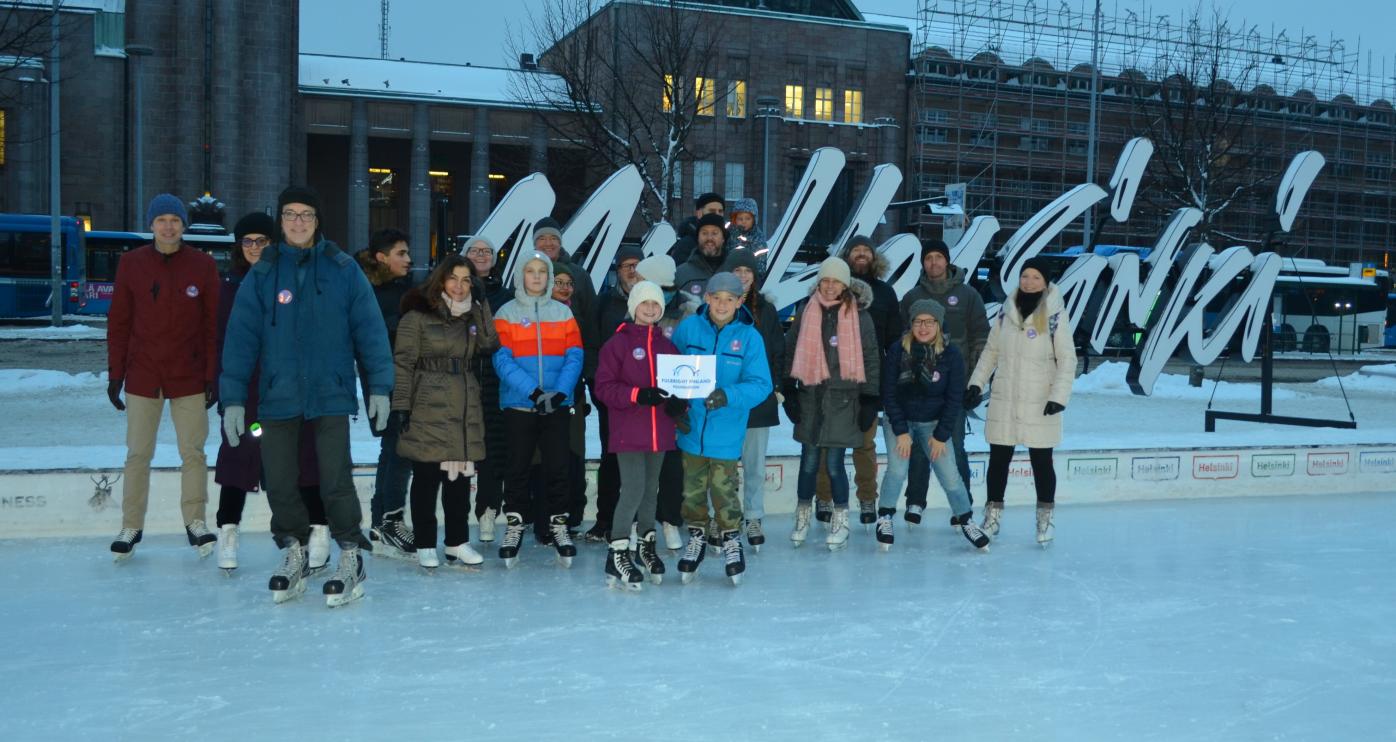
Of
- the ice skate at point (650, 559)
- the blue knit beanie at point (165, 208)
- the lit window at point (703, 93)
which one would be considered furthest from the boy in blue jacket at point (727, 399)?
the lit window at point (703, 93)

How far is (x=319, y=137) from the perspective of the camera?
161 ft

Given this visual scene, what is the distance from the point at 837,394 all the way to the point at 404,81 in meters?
44.6

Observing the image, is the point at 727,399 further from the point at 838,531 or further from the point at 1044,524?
the point at 1044,524

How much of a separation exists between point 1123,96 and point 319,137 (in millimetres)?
30972

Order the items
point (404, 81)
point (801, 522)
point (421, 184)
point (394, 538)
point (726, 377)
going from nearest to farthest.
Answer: point (726, 377)
point (394, 538)
point (801, 522)
point (421, 184)
point (404, 81)

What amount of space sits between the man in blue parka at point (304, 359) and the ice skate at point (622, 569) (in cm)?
118

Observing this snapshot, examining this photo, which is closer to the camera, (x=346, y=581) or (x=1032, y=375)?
(x=346, y=581)

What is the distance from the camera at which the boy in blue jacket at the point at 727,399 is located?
5922 millimetres

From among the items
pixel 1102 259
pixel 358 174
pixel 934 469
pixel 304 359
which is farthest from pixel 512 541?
pixel 358 174

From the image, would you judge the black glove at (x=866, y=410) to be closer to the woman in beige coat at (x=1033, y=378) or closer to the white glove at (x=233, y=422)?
the woman in beige coat at (x=1033, y=378)

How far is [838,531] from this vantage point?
6879 mm

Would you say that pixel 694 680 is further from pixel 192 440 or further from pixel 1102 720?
pixel 192 440

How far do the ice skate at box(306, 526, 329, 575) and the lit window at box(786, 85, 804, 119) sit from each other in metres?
43.1

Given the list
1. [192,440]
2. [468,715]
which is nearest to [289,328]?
[192,440]
